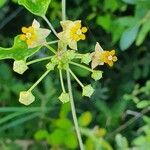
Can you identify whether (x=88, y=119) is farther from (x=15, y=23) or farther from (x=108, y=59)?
(x=108, y=59)

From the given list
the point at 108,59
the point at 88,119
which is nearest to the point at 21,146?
the point at 88,119

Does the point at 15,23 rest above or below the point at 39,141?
above

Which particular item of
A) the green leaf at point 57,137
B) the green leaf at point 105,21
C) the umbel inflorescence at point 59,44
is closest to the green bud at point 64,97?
the umbel inflorescence at point 59,44

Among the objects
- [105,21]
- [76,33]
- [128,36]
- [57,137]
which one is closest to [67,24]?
[76,33]

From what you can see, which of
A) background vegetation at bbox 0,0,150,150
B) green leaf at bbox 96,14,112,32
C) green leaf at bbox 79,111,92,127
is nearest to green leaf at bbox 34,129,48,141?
background vegetation at bbox 0,0,150,150

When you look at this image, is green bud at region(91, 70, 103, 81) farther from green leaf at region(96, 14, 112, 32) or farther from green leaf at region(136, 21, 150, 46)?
green leaf at region(96, 14, 112, 32)
